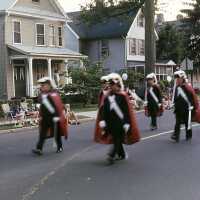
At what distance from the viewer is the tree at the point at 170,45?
57031 mm

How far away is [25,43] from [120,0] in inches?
442

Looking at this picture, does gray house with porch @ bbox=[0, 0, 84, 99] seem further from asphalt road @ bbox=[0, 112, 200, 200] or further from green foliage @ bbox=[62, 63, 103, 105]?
asphalt road @ bbox=[0, 112, 200, 200]

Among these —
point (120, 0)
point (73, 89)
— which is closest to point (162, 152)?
point (73, 89)

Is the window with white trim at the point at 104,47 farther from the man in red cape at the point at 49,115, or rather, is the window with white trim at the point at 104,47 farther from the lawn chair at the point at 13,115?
the man in red cape at the point at 49,115

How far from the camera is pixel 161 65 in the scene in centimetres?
5566

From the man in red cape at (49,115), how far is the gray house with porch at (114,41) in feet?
130

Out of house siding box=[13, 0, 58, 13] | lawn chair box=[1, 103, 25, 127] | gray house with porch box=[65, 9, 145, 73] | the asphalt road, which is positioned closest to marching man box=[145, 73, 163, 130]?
the asphalt road

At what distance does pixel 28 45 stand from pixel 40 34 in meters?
1.80

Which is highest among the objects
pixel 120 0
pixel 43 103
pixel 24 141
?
pixel 120 0

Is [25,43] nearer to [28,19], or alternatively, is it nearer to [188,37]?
[28,19]

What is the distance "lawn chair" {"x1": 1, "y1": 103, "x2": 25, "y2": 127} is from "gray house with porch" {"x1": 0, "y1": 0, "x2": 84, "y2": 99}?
12.6m

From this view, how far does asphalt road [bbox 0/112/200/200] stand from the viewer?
792 centimetres

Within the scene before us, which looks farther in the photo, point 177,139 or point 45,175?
point 177,139

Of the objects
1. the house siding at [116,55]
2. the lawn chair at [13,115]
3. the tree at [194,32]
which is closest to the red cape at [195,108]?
the lawn chair at [13,115]
